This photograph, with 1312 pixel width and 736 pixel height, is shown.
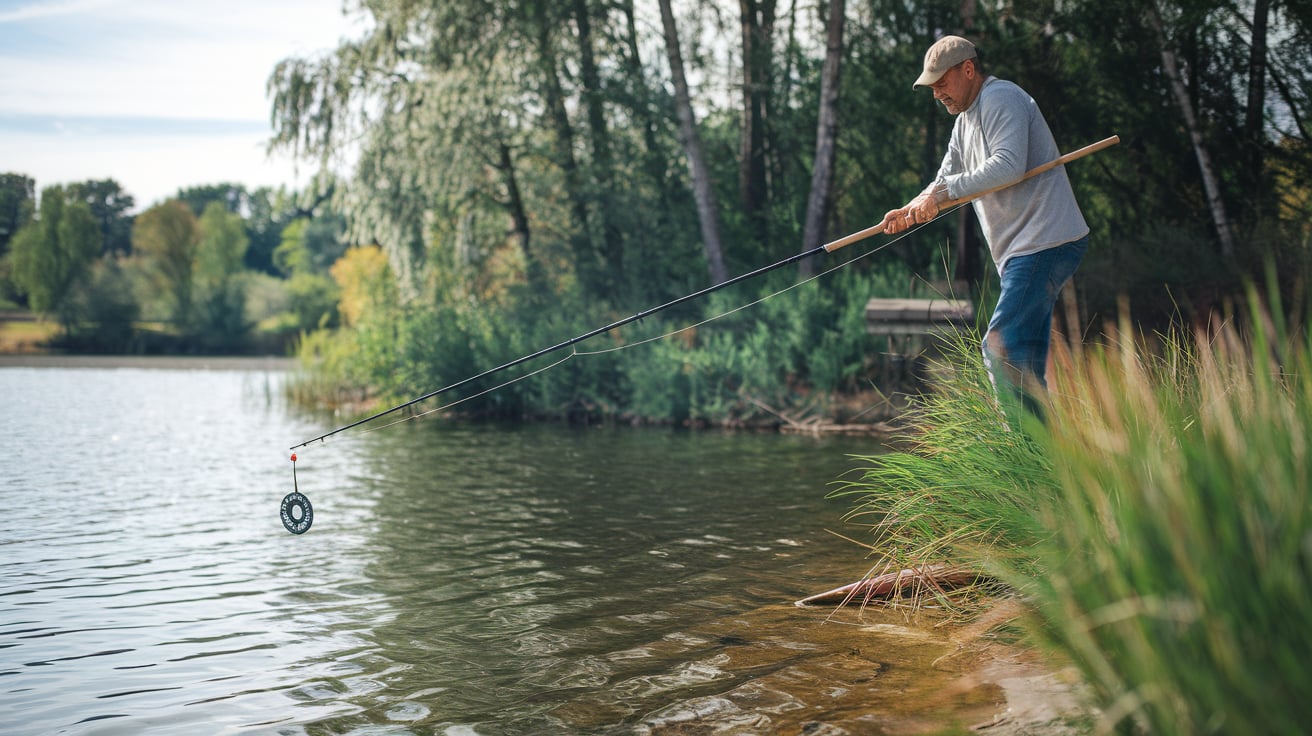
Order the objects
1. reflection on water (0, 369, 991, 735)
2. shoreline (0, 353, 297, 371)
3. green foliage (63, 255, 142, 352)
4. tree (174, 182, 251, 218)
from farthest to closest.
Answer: tree (174, 182, 251, 218) → green foliage (63, 255, 142, 352) → shoreline (0, 353, 297, 371) → reflection on water (0, 369, 991, 735)

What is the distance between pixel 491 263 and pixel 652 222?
10.6 ft

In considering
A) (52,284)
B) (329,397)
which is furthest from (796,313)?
(52,284)

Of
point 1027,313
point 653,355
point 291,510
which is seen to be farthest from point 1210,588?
point 653,355

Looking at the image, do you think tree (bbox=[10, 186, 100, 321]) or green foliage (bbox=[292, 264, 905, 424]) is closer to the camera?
green foliage (bbox=[292, 264, 905, 424])

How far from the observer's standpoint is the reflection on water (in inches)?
161

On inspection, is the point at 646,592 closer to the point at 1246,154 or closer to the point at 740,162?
the point at 1246,154

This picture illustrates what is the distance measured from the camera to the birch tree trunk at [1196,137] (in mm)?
13883

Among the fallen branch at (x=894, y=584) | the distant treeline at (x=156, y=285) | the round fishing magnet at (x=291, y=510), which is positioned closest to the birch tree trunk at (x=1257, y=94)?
the fallen branch at (x=894, y=584)

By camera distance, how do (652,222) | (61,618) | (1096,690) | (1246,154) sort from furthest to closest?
(652,222)
(1246,154)
(61,618)
(1096,690)

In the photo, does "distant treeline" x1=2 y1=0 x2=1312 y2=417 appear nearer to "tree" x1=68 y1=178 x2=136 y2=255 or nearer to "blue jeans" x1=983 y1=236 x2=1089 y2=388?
"blue jeans" x1=983 y1=236 x2=1089 y2=388

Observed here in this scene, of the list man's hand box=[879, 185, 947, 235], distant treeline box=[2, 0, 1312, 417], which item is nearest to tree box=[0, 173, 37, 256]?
distant treeline box=[2, 0, 1312, 417]

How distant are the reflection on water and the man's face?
2436mm

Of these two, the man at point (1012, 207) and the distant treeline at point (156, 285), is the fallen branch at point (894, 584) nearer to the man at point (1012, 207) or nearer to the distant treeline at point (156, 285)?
the man at point (1012, 207)

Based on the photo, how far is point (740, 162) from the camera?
22.5 metres
